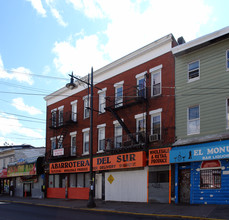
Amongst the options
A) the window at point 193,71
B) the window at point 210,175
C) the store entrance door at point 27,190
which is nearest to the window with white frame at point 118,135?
the window at point 193,71

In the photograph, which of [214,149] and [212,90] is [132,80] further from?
[214,149]

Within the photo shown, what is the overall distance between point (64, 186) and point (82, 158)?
16.1ft

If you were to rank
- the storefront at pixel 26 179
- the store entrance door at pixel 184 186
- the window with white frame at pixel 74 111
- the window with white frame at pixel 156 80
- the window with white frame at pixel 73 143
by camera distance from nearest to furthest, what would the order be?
the store entrance door at pixel 184 186, the window with white frame at pixel 156 80, the window with white frame at pixel 73 143, the window with white frame at pixel 74 111, the storefront at pixel 26 179

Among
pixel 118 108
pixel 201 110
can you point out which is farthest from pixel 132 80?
pixel 201 110

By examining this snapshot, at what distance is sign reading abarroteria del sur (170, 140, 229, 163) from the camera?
16.4 metres

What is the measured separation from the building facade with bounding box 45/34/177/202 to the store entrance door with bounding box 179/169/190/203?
2.76 ft

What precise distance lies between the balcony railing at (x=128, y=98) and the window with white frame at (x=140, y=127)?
1155mm

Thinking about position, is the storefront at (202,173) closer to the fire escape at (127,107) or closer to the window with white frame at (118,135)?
the fire escape at (127,107)

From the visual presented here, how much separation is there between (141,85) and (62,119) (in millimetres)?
11755

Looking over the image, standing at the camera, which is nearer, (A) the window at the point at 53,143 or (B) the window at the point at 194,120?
(B) the window at the point at 194,120

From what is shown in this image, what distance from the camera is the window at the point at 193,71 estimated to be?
1964 centimetres

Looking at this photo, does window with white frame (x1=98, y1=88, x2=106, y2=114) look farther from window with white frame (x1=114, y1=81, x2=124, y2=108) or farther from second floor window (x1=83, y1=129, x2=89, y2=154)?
second floor window (x1=83, y1=129, x2=89, y2=154)

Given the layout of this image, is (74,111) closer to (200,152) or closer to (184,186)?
(184,186)

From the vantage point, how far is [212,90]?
60.6 ft
